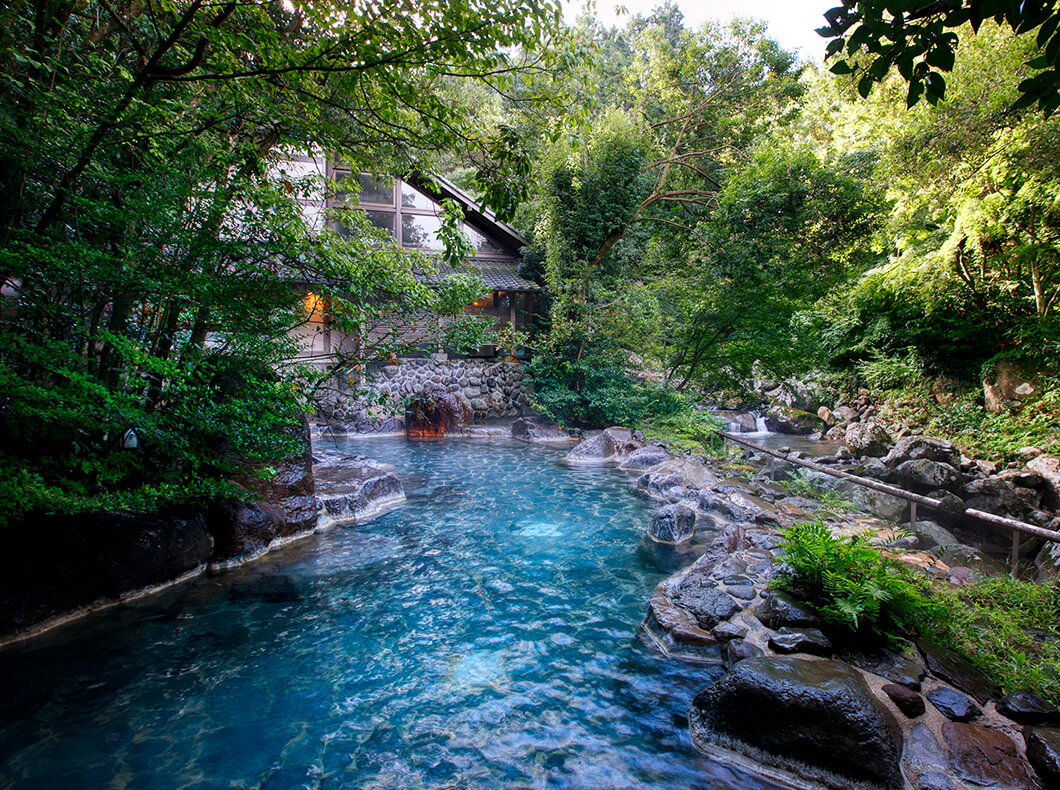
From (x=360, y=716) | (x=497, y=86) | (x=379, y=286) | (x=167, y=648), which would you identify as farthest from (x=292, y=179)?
(x=360, y=716)

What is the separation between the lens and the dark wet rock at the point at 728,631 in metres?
4.06

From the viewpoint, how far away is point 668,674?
13.0ft

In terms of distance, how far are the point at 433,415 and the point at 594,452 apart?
5691 mm

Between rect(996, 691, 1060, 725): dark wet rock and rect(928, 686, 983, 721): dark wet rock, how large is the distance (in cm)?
14

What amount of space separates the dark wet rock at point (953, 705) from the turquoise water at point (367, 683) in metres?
1.35

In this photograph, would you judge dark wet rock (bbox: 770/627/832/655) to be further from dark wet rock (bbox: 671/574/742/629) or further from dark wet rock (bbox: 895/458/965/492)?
dark wet rock (bbox: 895/458/965/492)

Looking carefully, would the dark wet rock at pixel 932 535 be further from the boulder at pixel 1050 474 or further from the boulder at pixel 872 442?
the boulder at pixel 872 442

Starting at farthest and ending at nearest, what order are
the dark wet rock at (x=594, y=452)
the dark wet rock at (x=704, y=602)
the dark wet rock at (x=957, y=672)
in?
the dark wet rock at (x=594, y=452) → the dark wet rock at (x=704, y=602) → the dark wet rock at (x=957, y=672)

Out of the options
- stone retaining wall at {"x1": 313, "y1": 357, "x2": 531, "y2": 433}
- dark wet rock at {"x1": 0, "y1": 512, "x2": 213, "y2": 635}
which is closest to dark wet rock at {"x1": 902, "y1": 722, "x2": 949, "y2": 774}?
dark wet rock at {"x1": 0, "y1": 512, "x2": 213, "y2": 635}

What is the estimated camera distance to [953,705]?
9.90 ft

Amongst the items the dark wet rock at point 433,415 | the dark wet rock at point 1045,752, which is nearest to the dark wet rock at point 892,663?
the dark wet rock at point 1045,752

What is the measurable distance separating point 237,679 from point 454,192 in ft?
49.7

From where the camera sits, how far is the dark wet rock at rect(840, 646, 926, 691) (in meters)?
3.25

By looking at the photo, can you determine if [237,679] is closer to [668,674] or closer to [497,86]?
[668,674]
